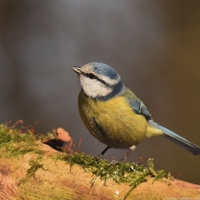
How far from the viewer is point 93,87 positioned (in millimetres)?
1733

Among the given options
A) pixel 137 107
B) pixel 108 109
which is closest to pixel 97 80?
pixel 108 109

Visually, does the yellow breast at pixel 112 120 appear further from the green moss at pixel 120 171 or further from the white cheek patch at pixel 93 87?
the green moss at pixel 120 171

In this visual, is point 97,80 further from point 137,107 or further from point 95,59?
point 95,59

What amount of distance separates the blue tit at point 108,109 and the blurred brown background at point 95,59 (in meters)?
1.61

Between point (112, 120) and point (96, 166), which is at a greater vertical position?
point (112, 120)

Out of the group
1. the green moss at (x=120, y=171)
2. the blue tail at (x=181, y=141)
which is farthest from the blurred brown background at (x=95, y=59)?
the green moss at (x=120, y=171)

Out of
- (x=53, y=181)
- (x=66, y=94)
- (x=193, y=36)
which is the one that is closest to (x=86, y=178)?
(x=53, y=181)

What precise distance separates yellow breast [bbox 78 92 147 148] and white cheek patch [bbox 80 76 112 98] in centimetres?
3

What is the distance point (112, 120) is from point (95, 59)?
1.98 meters

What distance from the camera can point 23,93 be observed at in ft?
11.6

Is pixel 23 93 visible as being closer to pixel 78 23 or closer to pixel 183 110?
pixel 78 23

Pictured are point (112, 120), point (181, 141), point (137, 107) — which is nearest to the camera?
point (112, 120)

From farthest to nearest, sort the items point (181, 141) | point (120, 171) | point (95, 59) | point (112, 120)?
point (95, 59), point (181, 141), point (112, 120), point (120, 171)

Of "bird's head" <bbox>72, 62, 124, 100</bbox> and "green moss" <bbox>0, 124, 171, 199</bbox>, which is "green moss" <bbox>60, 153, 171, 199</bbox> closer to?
"green moss" <bbox>0, 124, 171, 199</bbox>
